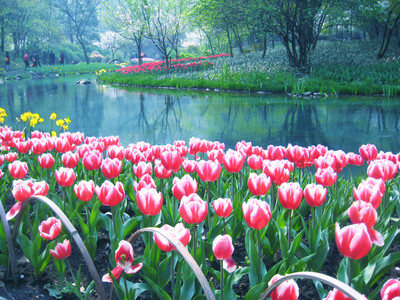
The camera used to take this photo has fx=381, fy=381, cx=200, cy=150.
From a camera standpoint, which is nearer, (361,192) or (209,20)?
(361,192)

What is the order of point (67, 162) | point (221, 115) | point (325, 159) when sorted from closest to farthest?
point (325, 159) < point (67, 162) < point (221, 115)

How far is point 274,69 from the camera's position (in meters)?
14.0

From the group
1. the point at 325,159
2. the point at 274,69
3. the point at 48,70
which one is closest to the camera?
the point at 325,159

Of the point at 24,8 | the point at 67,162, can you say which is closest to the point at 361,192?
the point at 67,162

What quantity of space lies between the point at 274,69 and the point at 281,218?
41.5ft

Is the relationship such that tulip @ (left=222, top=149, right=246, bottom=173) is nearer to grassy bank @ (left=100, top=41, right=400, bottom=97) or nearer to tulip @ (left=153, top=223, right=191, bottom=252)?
tulip @ (left=153, top=223, right=191, bottom=252)

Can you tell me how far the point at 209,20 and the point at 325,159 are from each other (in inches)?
739

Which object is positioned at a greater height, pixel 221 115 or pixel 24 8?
pixel 24 8

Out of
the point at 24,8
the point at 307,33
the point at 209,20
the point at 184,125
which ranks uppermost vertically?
the point at 24,8

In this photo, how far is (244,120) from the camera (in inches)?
277

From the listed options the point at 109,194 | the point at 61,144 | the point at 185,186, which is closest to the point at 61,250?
the point at 109,194

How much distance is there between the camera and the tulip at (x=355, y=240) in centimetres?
107

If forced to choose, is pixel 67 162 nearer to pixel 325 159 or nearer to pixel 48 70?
pixel 325 159

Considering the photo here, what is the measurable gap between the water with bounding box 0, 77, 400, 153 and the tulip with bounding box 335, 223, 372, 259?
3821 millimetres
